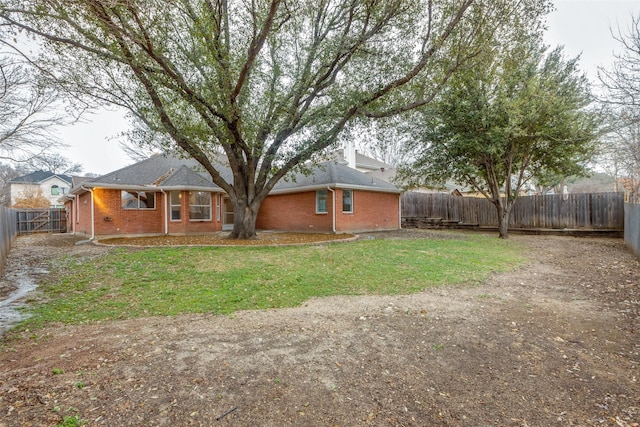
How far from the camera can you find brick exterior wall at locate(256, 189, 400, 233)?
1592 cm

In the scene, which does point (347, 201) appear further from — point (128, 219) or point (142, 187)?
point (128, 219)

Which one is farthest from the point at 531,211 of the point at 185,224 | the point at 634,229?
the point at 185,224

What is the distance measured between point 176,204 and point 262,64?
27.2 feet

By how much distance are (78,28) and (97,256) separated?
6.01 metres

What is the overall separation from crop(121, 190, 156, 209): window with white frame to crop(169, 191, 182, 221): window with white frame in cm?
96

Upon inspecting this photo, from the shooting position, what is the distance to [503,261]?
27.5 ft

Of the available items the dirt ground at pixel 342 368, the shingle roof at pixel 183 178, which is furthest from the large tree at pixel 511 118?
the dirt ground at pixel 342 368

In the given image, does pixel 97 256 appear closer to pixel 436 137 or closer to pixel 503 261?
pixel 503 261

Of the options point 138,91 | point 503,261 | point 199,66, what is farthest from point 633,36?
point 138,91

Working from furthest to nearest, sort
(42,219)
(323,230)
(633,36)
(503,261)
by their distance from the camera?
1. (42,219)
2. (323,230)
3. (503,261)
4. (633,36)

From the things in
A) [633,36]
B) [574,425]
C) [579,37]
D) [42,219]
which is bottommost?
[574,425]

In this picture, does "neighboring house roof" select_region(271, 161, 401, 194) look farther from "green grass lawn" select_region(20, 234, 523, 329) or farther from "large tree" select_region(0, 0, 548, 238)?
"green grass lawn" select_region(20, 234, 523, 329)

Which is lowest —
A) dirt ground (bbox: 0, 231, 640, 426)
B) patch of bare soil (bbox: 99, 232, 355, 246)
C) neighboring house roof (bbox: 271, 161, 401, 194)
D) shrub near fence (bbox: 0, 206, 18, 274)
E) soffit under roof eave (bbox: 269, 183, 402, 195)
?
dirt ground (bbox: 0, 231, 640, 426)

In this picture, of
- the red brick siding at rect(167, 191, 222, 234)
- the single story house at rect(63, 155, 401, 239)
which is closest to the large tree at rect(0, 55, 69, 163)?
the single story house at rect(63, 155, 401, 239)
